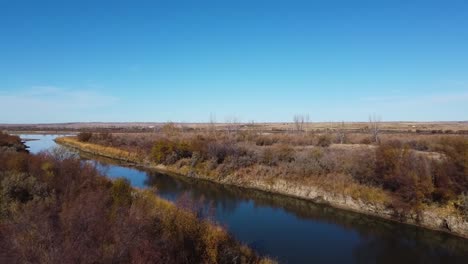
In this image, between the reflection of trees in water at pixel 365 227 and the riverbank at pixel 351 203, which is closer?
the reflection of trees in water at pixel 365 227

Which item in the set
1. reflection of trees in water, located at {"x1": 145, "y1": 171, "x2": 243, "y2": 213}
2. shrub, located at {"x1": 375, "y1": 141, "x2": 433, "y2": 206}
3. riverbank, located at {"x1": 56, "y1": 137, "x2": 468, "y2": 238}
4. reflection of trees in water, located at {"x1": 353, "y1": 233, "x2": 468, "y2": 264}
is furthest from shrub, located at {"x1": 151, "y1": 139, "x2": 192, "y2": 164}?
reflection of trees in water, located at {"x1": 353, "y1": 233, "x2": 468, "y2": 264}

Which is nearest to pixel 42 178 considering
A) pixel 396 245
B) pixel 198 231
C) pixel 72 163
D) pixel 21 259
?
pixel 72 163

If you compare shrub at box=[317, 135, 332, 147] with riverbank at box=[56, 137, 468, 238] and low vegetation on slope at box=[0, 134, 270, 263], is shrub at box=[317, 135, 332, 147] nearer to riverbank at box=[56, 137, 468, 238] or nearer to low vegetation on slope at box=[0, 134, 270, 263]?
riverbank at box=[56, 137, 468, 238]

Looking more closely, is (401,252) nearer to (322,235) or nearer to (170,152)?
(322,235)

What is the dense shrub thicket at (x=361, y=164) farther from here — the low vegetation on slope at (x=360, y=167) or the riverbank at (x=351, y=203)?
the riverbank at (x=351, y=203)

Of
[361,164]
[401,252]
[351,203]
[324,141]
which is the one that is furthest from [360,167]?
[324,141]

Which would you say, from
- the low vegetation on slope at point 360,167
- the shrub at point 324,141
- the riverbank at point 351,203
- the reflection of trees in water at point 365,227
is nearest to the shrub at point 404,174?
the low vegetation on slope at point 360,167

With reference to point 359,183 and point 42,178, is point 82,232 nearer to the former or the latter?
point 42,178
